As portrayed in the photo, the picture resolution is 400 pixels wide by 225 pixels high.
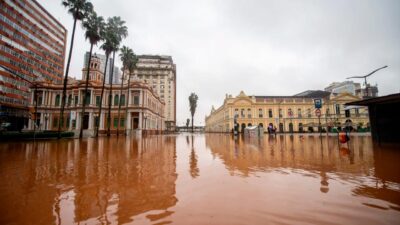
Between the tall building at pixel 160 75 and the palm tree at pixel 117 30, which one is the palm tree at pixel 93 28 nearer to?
the palm tree at pixel 117 30

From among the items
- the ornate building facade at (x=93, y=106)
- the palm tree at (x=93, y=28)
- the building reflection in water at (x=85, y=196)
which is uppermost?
the palm tree at (x=93, y=28)

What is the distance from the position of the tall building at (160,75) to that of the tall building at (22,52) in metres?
29.4

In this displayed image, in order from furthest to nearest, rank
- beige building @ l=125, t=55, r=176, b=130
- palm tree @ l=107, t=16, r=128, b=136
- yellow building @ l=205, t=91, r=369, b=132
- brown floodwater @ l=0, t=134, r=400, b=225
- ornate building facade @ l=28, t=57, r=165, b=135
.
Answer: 1. beige building @ l=125, t=55, r=176, b=130
2. yellow building @ l=205, t=91, r=369, b=132
3. ornate building facade @ l=28, t=57, r=165, b=135
4. palm tree @ l=107, t=16, r=128, b=136
5. brown floodwater @ l=0, t=134, r=400, b=225

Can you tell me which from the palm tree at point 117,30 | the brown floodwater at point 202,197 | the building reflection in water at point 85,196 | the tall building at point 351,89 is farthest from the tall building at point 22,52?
the tall building at point 351,89

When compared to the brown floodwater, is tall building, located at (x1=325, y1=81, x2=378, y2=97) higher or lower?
higher

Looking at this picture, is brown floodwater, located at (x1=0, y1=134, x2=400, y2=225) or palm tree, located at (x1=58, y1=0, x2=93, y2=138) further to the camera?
palm tree, located at (x1=58, y1=0, x2=93, y2=138)

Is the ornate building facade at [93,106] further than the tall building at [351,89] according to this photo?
No

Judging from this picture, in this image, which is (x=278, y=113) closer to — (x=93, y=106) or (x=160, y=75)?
(x=93, y=106)

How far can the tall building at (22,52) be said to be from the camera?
4166cm

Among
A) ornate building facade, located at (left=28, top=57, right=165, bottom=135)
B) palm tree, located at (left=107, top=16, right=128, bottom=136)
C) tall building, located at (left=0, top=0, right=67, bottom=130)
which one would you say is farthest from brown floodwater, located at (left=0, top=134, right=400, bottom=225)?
tall building, located at (left=0, top=0, right=67, bottom=130)

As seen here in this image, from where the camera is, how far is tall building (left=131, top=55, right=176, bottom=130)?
7631 centimetres

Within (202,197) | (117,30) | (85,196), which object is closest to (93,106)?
(117,30)

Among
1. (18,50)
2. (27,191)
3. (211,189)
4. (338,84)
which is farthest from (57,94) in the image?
(338,84)

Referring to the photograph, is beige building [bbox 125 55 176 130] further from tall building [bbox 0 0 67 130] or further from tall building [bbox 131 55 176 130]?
tall building [bbox 0 0 67 130]
